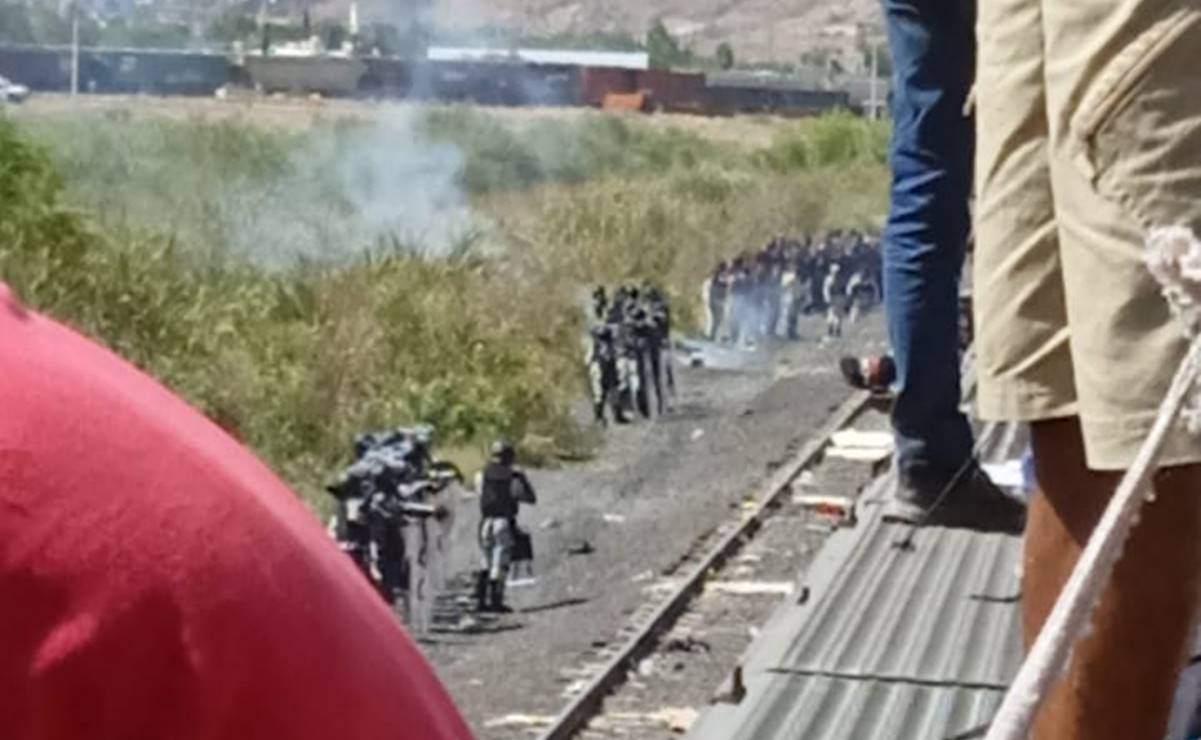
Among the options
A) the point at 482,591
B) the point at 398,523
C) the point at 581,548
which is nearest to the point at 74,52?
the point at 581,548

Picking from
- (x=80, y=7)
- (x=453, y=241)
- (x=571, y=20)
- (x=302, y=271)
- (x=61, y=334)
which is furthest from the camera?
(x=571, y=20)

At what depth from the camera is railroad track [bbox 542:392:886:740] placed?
7660mm

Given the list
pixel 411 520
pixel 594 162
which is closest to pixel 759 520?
pixel 411 520

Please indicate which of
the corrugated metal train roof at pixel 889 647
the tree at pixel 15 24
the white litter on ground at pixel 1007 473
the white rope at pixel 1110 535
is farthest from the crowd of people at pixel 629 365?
the tree at pixel 15 24

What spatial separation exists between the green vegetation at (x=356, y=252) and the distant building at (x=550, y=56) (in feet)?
17.4

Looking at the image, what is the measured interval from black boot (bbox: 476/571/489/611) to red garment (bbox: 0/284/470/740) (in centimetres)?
974

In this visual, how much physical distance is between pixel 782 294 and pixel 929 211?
21259 millimetres

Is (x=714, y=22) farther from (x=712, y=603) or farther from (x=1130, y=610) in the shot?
(x=1130, y=610)

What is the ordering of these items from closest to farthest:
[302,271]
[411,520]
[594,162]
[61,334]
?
1. [61,334]
2. [411,520]
3. [302,271]
4. [594,162]

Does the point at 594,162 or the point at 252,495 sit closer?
the point at 252,495

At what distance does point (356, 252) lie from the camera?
81.9 ft

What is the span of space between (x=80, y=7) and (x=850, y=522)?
115ft

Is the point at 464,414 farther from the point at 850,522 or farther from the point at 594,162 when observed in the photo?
the point at 594,162

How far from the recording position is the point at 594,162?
4438cm
